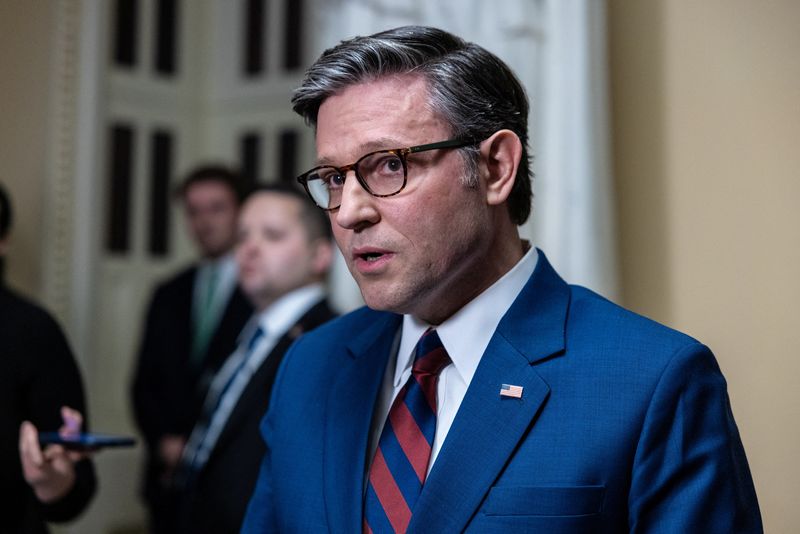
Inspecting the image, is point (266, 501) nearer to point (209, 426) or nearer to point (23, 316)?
point (23, 316)

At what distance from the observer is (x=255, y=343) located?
325cm

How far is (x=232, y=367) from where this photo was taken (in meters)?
3.29

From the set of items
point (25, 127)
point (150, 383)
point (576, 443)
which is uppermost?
point (25, 127)

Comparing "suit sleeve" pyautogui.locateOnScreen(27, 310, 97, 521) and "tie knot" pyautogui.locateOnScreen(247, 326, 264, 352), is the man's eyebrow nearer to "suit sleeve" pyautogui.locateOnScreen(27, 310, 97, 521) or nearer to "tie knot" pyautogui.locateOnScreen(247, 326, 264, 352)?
"suit sleeve" pyautogui.locateOnScreen(27, 310, 97, 521)

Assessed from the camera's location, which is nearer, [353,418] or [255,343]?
[353,418]

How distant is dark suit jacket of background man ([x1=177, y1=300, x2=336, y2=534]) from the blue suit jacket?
49.6 inches

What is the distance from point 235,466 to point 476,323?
60.3 inches

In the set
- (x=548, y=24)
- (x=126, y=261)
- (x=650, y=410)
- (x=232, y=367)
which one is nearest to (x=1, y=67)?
(x=126, y=261)

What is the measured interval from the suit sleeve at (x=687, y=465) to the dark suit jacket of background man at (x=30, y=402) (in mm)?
1644

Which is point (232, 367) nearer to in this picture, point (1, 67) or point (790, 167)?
point (790, 167)

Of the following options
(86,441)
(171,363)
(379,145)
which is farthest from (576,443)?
(171,363)

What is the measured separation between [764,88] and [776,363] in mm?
688

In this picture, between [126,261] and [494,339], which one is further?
[126,261]

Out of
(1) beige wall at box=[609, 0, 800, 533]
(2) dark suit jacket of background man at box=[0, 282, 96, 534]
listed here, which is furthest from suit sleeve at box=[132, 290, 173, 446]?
(1) beige wall at box=[609, 0, 800, 533]
